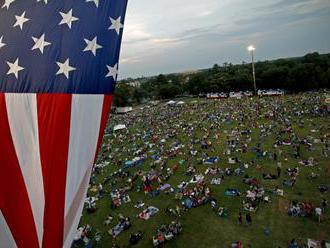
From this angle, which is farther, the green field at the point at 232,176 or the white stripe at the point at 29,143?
the green field at the point at 232,176

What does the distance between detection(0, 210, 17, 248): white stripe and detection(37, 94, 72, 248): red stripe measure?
0.46 metres

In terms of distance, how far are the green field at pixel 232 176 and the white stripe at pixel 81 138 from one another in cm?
1041

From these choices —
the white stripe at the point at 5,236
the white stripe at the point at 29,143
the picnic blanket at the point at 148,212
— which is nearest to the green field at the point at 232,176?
the picnic blanket at the point at 148,212

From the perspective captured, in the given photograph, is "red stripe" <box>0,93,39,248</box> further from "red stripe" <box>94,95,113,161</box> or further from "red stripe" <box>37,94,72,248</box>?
"red stripe" <box>94,95,113,161</box>

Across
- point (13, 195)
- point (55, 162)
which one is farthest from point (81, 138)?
point (13, 195)

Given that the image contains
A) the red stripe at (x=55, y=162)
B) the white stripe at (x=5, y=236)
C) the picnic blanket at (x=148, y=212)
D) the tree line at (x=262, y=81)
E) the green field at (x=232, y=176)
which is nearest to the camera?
the red stripe at (x=55, y=162)

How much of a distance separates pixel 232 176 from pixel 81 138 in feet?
54.5

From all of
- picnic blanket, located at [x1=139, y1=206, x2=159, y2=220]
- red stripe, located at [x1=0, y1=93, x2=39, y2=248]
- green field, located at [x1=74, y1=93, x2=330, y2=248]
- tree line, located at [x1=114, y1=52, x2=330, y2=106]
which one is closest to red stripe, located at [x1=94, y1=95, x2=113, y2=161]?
red stripe, located at [x1=0, y1=93, x2=39, y2=248]

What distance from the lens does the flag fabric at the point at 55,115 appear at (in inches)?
127

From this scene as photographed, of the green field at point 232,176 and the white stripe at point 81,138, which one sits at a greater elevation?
the white stripe at point 81,138

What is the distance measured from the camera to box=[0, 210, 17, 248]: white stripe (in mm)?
3330

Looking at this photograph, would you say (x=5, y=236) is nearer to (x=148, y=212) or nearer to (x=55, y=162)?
(x=55, y=162)

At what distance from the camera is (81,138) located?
3.27 m

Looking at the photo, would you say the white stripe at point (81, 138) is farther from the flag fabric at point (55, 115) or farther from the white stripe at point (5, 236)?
the white stripe at point (5, 236)
